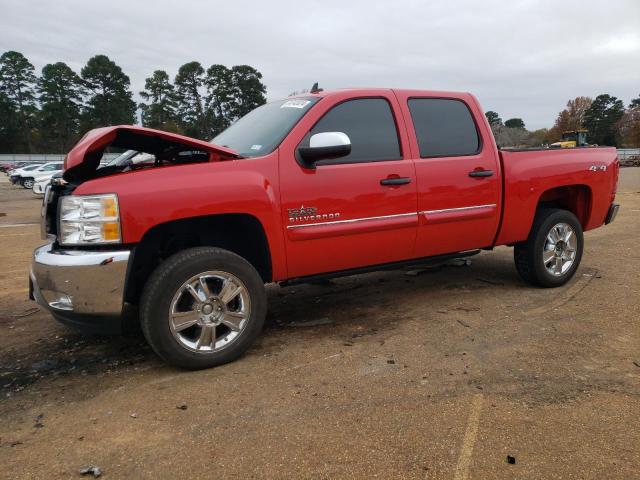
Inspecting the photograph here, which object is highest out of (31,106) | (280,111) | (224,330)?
(31,106)

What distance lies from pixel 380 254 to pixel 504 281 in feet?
6.73

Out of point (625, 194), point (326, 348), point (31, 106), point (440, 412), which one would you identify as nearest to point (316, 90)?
point (326, 348)

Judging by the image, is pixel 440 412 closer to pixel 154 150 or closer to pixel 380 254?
pixel 380 254

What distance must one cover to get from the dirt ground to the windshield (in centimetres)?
147

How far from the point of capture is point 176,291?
3.04 m

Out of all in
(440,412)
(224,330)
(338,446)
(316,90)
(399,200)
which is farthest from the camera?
(316,90)

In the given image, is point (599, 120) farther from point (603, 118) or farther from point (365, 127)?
point (365, 127)

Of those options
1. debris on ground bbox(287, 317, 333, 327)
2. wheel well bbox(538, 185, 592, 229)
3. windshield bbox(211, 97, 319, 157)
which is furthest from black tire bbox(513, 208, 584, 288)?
windshield bbox(211, 97, 319, 157)

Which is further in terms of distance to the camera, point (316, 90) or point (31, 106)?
point (31, 106)

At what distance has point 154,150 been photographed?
11.5 ft

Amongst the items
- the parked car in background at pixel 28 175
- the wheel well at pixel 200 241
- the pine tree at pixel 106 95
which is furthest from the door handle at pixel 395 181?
the pine tree at pixel 106 95

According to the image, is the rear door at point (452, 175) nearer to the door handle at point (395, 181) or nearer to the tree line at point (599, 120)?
the door handle at point (395, 181)

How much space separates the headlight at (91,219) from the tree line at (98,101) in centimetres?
6329

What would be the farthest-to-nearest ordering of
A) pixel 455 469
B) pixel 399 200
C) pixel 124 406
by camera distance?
1. pixel 399 200
2. pixel 124 406
3. pixel 455 469
